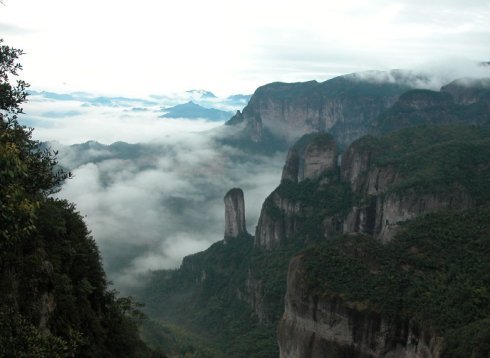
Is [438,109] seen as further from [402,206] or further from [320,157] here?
[402,206]

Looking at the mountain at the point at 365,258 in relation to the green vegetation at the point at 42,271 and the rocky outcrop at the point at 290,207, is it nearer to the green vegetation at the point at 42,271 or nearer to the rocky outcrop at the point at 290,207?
the rocky outcrop at the point at 290,207

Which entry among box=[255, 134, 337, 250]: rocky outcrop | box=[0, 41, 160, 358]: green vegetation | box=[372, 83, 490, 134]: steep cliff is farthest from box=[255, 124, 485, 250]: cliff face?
box=[0, 41, 160, 358]: green vegetation

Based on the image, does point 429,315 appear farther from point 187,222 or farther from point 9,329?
point 187,222

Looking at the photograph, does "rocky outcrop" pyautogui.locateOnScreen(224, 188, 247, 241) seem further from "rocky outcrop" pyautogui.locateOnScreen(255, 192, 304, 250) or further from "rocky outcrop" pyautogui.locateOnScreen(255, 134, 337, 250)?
"rocky outcrop" pyautogui.locateOnScreen(255, 192, 304, 250)

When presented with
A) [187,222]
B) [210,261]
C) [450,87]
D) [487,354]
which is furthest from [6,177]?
[450,87]

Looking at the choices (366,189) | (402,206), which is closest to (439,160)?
(402,206)

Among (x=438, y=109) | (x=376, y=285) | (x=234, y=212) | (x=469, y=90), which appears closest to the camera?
(x=376, y=285)
